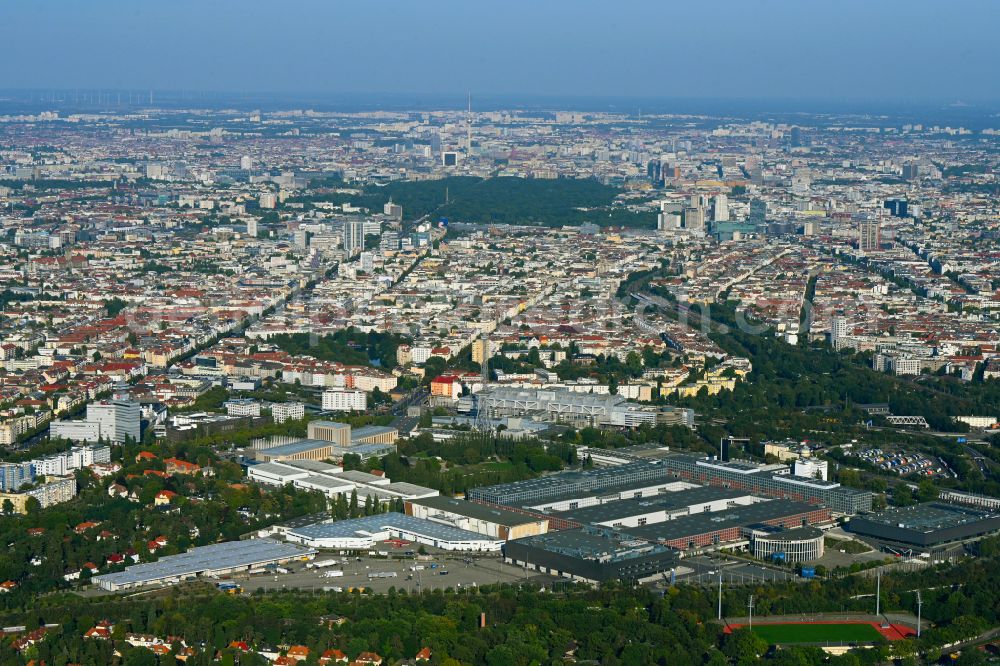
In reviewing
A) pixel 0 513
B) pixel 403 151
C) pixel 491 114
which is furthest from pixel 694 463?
pixel 491 114

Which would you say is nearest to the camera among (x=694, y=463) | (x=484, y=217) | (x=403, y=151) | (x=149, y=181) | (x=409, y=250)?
(x=694, y=463)

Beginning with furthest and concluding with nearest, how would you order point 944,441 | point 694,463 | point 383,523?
point 944,441 < point 694,463 < point 383,523

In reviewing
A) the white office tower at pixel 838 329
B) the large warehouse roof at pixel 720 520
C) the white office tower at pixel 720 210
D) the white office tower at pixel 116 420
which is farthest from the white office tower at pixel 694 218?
the large warehouse roof at pixel 720 520

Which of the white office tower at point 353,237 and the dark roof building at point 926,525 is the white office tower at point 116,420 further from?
the white office tower at point 353,237

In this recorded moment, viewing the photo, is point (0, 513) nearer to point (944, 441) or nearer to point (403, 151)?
point (944, 441)

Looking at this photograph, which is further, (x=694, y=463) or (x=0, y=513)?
(x=694, y=463)

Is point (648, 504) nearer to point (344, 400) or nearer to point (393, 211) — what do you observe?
point (344, 400)

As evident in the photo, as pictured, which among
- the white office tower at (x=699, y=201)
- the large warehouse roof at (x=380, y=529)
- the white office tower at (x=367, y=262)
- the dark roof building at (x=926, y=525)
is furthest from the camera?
the white office tower at (x=699, y=201)
